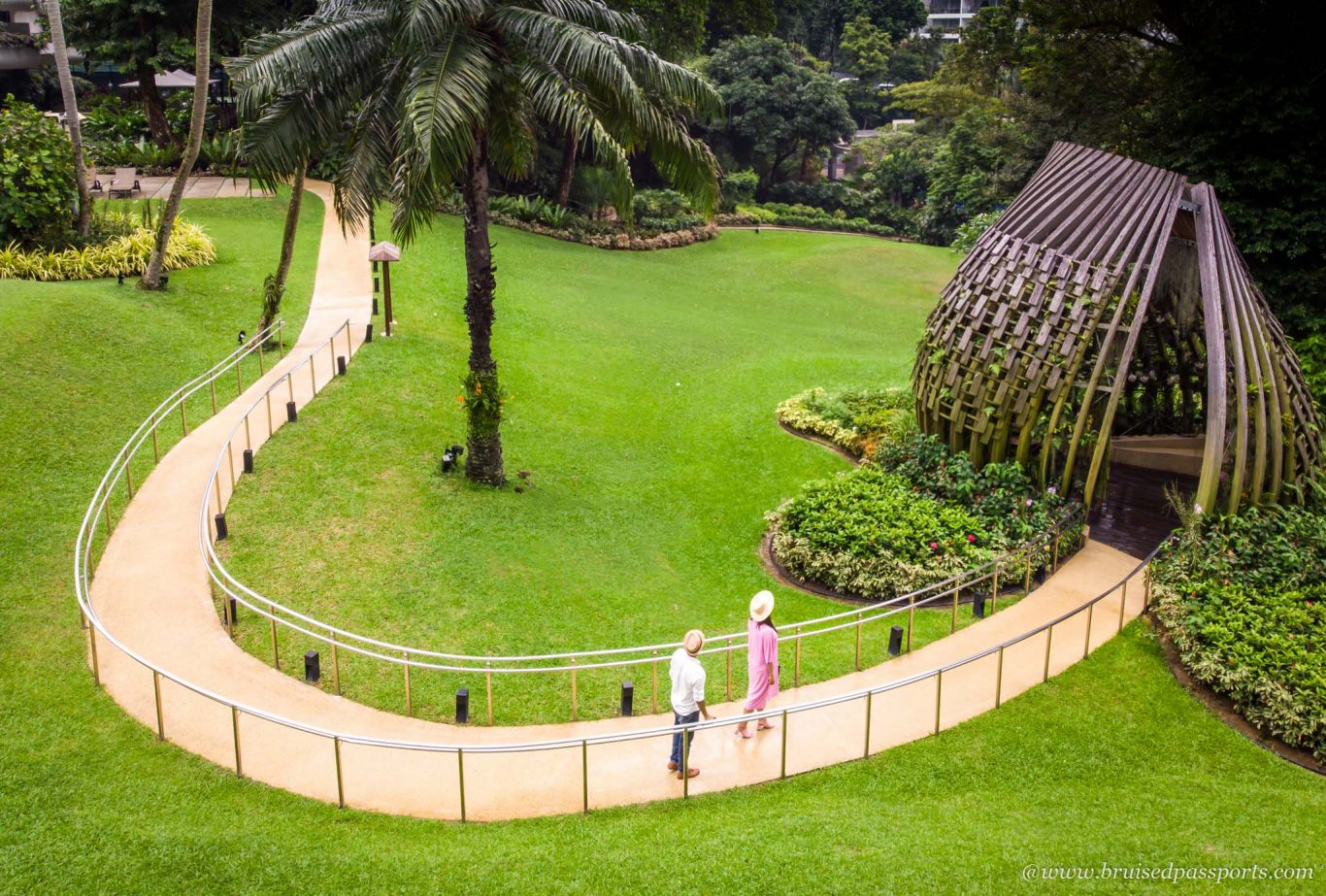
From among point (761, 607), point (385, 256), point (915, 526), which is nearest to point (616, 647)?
point (761, 607)

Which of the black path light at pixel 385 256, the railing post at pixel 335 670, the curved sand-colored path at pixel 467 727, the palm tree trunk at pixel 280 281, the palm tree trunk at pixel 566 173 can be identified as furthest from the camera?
the palm tree trunk at pixel 566 173

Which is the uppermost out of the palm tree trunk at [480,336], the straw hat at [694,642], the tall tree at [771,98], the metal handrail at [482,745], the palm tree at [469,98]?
the tall tree at [771,98]

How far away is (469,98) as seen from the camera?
15953 mm

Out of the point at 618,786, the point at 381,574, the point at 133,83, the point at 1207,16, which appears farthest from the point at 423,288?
the point at 133,83

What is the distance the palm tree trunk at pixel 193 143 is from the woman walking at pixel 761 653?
55.7ft

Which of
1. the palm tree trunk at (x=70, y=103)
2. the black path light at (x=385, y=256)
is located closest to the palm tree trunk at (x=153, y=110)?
the palm tree trunk at (x=70, y=103)

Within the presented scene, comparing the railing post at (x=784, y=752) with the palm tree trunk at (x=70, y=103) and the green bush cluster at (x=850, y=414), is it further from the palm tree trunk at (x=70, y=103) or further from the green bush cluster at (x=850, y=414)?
the palm tree trunk at (x=70, y=103)

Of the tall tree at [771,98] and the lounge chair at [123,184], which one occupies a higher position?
the tall tree at [771,98]

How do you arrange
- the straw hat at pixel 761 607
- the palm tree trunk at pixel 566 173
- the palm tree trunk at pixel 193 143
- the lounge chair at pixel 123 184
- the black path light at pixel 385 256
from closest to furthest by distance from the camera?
the straw hat at pixel 761 607
the palm tree trunk at pixel 193 143
the black path light at pixel 385 256
the lounge chair at pixel 123 184
the palm tree trunk at pixel 566 173

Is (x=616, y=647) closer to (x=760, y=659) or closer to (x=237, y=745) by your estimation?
(x=760, y=659)

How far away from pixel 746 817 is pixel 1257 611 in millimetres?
7064

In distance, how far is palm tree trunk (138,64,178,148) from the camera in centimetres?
3600

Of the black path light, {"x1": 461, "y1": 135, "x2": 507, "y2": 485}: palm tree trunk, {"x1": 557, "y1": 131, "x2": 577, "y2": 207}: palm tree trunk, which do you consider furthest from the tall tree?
{"x1": 461, "y1": 135, "x2": 507, "y2": 485}: palm tree trunk

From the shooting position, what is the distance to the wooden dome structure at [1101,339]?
1504cm
